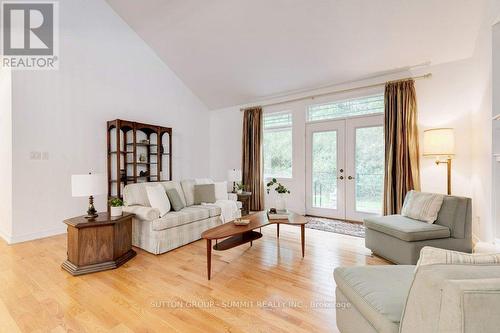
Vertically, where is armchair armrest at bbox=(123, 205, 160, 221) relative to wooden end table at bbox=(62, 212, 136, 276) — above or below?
above

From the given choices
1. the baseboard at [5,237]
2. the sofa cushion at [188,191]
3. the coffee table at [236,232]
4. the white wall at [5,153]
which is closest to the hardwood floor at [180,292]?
the coffee table at [236,232]

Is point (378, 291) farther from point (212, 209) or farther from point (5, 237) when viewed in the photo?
point (5, 237)

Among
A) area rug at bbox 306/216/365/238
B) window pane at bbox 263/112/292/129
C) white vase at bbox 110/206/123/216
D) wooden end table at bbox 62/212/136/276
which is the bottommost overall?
area rug at bbox 306/216/365/238

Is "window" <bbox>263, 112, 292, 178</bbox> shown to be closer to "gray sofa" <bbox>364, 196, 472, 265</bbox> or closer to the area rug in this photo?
the area rug

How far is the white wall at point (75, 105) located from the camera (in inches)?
139

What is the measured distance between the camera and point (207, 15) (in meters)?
3.97

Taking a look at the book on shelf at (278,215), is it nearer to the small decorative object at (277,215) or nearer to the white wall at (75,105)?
the small decorative object at (277,215)

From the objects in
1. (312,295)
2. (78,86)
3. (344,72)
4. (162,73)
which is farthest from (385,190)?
(78,86)

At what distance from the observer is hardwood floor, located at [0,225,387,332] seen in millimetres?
1704

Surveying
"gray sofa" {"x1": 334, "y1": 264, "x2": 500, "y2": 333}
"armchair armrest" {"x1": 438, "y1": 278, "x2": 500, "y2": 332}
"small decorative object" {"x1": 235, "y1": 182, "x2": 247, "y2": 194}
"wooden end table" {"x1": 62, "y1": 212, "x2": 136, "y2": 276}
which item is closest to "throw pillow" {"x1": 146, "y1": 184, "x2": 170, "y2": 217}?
"wooden end table" {"x1": 62, "y1": 212, "x2": 136, "y2": 276}

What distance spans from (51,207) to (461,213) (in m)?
5.57

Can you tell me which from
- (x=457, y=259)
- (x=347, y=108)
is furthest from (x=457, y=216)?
(x=347, y=108)

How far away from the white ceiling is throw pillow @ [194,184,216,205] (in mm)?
2583

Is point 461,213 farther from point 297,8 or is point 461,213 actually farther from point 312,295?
point 297,8
